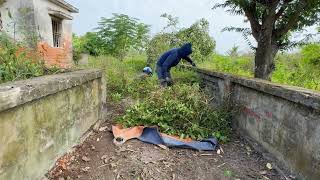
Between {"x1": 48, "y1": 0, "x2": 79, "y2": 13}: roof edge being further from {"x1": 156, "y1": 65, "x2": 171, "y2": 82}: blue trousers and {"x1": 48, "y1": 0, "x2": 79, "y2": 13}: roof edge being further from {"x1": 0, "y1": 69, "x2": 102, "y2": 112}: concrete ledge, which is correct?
{"x1": 0, "y1": 69, "x2": 102, "y2": 112}: concrete ledge

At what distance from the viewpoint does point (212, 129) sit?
15.4 feet

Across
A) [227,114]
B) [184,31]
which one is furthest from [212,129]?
[184,31]

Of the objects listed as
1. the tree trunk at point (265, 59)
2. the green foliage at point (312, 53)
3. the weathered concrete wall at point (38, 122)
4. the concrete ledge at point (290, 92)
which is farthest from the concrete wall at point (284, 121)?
the weathered concrete wall at point (38, 122)

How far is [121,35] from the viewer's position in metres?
15.1

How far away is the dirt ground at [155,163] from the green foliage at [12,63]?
114 cm

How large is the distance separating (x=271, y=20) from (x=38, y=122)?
14.0 feet

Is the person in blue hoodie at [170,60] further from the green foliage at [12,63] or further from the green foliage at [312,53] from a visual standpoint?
the green foliage at [12,63]

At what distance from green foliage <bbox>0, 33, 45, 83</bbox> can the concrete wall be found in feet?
9.84

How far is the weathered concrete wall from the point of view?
231cm

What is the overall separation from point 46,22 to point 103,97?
8.79 meters

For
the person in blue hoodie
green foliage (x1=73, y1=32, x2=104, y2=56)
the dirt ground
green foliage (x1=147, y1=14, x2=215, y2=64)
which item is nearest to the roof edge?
green foliage (x1=73, y1=32, x2=104, y2=56)

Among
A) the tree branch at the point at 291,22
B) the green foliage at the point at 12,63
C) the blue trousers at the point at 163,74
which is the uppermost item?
the tree branch at the point at 291,22

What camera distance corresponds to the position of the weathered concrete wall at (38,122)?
7.59ft

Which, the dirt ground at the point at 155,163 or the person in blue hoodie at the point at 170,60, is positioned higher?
the person in blue hoodie at the point at 170,60
